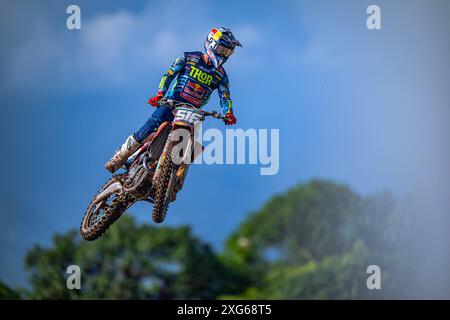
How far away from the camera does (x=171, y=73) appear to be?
29703 millimetres

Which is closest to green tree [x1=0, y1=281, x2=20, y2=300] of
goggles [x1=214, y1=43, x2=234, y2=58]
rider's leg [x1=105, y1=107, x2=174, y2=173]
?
rider's leg [x1=105, y1=107, x2=174, y2=173]

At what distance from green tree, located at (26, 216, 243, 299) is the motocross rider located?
114ft

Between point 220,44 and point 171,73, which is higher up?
point 220,44

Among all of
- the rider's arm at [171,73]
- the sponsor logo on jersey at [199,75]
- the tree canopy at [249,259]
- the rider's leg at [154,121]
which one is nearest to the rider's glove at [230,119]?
the sponsor logo on jersey at [199,75]

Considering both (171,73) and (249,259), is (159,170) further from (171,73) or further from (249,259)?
(249,259)

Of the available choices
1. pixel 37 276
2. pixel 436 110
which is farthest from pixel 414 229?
pixel 37 276

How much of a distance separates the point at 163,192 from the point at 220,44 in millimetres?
3425

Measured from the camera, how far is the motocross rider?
96.9 feet

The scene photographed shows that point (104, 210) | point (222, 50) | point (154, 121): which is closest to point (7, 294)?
point (104, 210)

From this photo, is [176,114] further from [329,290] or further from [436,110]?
[436,110]

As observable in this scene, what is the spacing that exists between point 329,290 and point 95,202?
4517 cm

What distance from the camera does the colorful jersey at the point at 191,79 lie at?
1172 inches

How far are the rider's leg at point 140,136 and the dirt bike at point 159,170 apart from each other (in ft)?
0.48
